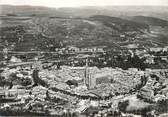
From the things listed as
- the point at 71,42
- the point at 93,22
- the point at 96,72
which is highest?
the point at 93,22

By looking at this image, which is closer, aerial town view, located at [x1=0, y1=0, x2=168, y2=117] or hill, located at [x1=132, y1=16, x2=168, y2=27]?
aerial town view, located at [x1=0, y1=0, x2=168, y2=117]

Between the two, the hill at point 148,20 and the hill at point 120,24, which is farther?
the hill at point 148,20

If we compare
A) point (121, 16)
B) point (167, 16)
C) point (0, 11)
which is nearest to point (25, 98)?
point (0, 11)

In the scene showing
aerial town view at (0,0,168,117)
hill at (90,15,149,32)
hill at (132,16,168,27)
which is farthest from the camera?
hill at (132,16,168,27)

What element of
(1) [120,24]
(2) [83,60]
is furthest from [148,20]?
(2) [83,60]

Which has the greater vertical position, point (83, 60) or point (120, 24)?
point (120, 24)

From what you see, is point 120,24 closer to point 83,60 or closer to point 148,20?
point 148,20

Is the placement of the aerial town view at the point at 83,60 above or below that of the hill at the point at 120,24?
below

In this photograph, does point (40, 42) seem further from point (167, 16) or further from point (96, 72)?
point (167, 16)
